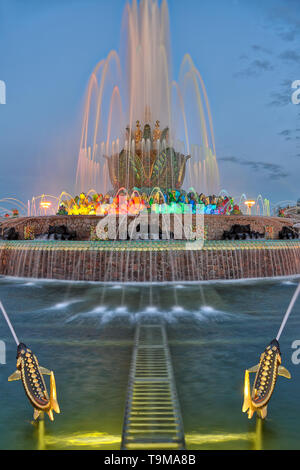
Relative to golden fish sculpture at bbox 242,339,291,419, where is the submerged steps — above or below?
below

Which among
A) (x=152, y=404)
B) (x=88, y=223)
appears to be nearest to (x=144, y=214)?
(x=88, y=223)

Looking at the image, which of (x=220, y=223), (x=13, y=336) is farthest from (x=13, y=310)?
(x=220, y=223)

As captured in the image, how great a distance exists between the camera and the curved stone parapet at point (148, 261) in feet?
50.3

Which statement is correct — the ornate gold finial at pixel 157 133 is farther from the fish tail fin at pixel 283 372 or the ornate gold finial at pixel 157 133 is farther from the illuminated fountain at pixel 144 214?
the fish tail fin at pixel 283 372

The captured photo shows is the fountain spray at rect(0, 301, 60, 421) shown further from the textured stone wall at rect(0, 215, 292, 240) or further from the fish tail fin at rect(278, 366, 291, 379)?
the textured stone wall at rect(0, 215, 292, 240)

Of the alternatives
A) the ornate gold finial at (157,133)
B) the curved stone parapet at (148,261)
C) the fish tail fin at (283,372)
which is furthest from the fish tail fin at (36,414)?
the ornate gold finial at (157,133)

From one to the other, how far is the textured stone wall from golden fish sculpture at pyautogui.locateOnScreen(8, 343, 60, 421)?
1630 centimetres

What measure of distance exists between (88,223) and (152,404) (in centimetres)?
1678

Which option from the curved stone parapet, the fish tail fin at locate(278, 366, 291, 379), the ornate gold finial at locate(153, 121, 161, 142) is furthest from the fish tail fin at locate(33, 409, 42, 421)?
the ornate gold finial at locate(153, 121, 161, 142)

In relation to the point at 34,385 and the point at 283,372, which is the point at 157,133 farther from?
the point at 34,385

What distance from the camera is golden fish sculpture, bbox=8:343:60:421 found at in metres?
4.04

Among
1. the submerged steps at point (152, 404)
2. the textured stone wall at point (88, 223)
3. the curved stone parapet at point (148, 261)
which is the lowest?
the submerged steps at point (152, 404)

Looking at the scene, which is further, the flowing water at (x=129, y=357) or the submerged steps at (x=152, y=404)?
the flowing water at (x=129, y=357)

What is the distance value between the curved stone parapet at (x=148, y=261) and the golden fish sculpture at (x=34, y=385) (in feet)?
36.2
